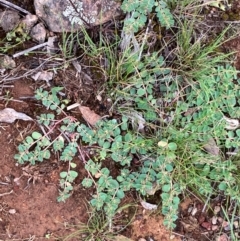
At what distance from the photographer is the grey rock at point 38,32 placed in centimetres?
275

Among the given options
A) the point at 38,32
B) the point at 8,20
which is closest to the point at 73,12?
the point at 38,32

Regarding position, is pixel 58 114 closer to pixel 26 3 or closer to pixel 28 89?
pixel 28 89

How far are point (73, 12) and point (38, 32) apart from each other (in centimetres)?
21

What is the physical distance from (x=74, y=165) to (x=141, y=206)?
414 mm

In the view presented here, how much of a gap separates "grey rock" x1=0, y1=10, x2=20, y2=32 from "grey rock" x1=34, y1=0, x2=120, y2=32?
119 millimetres

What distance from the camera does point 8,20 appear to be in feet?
8.97

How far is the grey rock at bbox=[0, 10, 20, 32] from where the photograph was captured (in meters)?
2.73

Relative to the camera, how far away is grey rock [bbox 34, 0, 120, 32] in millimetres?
2740

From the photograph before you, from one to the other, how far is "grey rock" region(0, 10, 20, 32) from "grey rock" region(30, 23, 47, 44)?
0.30 feet

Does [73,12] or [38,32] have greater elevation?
[73,12]

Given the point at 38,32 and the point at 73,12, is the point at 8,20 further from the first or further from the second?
the point at 73,12

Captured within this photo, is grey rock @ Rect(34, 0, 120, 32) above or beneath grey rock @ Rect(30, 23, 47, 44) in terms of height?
above

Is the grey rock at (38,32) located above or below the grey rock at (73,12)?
below

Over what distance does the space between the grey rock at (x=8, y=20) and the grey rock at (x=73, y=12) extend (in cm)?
12
